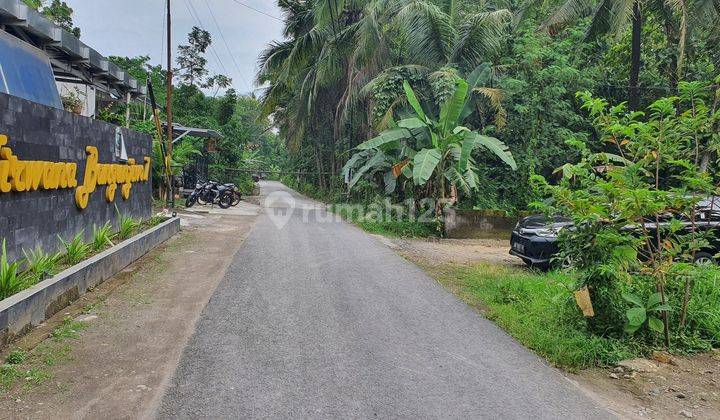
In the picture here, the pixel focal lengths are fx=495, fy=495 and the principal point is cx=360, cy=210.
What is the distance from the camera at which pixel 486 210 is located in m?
14.1

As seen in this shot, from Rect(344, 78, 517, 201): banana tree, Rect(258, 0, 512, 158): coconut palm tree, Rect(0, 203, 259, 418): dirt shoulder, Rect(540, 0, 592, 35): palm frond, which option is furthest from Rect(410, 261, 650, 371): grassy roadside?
Rect(540, 0, 592, 35): palm frond

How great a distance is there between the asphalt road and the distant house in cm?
421

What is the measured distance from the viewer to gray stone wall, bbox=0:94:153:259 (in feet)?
18.0

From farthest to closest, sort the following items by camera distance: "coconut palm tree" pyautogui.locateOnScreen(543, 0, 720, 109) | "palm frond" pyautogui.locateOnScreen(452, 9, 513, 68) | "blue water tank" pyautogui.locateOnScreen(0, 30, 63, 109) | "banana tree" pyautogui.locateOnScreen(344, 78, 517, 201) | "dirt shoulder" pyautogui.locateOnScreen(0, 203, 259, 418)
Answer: "palm frond" pyautogui.locateOnScreen(452, 9, 513, 68), "coconut palm tree" pyautogui.locateOnScreen(543, 0, 720, 109), "banana tree" pyautogui.locateOnScreen(344, 78, 517, 201), "blue water tank" pyautogui.locateOnScreen(0, 30, 63, 109), "dirt shoulder" pyautogui.locateOnScreen(0, 203, 259, 418)

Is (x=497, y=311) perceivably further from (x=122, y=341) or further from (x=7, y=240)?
(x=7, y=240)

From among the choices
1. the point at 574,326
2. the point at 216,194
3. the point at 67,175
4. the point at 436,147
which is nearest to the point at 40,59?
the point at 67,175

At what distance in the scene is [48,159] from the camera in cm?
635

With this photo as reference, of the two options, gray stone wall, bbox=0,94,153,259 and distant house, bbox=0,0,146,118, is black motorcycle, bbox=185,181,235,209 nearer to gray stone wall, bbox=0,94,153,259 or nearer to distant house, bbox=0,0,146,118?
distant house, bbox=0,0,146,118

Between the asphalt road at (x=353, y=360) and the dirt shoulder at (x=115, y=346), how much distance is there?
0.20 m

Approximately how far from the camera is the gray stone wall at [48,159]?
5480 mm

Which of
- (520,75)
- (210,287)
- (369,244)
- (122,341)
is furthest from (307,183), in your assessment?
(122,341)

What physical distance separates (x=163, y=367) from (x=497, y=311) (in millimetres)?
3898

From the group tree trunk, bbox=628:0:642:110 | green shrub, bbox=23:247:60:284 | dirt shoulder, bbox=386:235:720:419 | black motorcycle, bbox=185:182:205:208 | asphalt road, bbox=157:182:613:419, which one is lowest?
dirt shoulder, bbox=386:235:720:419

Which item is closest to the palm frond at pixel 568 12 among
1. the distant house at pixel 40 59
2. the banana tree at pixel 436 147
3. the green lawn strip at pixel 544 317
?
the banana tree at pixel 436 147
